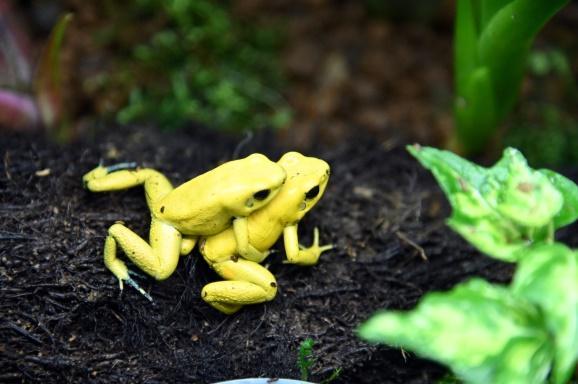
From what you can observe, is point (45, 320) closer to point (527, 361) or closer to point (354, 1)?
point (527, 361)

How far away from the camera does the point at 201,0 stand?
2629 millimetres

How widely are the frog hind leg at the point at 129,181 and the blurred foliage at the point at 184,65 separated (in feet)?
2.15

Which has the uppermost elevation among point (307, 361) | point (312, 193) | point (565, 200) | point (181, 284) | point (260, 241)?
point (565, 200)

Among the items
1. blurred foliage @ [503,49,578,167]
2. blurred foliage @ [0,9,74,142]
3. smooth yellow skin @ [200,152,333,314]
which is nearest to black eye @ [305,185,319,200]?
smooth yellow skin @ [200,152,333,314]

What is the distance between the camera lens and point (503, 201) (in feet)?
4.32

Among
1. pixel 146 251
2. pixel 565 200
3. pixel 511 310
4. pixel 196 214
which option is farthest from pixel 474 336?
pixel 146 251

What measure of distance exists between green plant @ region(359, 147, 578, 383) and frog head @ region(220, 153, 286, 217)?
488 mm

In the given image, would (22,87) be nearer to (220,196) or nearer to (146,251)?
(146,251)

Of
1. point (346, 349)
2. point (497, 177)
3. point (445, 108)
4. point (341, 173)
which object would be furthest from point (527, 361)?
point (445, 108)

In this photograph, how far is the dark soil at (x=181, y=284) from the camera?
1.66 meters

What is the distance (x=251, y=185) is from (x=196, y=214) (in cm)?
17

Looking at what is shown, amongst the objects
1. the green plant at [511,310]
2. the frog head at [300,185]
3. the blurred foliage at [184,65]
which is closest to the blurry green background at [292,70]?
the blurred foliage at [184,65]

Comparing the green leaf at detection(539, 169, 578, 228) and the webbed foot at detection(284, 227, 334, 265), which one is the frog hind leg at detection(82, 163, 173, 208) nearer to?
the webbed foot at detection(284, 227, 334, 265)

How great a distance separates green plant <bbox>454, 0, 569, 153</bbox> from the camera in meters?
1.87
